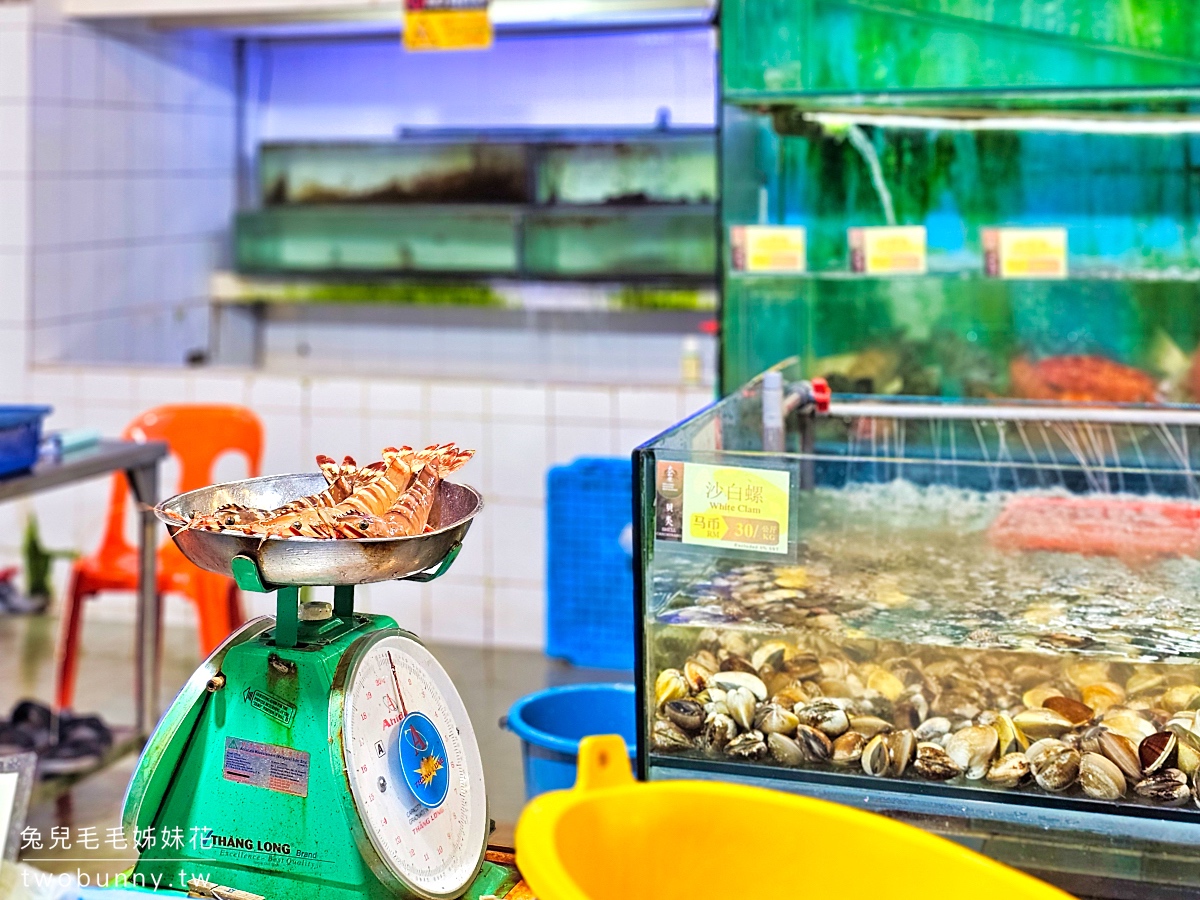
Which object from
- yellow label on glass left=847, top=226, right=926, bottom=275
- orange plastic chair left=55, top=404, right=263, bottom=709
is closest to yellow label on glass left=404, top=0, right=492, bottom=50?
orange plastic chair left=55, top=404, right=263, bottom=709

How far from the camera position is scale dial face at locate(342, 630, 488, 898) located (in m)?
1.46

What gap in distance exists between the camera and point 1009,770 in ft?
5.69

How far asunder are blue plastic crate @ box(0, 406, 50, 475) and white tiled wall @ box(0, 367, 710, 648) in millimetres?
1758

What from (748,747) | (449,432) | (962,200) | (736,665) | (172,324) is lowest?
(748,747)

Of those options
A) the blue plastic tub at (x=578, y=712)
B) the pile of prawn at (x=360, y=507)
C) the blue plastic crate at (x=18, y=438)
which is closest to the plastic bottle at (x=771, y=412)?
the blue plastic tub at (x=578, y=712)

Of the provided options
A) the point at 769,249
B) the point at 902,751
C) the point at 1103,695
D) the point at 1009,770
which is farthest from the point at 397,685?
the point at 769,249

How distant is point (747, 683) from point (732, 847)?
511 millimetres

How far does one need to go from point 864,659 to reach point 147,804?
87cm

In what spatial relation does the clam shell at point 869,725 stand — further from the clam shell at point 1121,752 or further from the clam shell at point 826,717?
A: the clam shell at point 1121,752

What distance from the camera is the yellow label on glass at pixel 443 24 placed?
4973 mm

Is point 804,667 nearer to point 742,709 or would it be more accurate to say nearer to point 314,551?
point 742,709

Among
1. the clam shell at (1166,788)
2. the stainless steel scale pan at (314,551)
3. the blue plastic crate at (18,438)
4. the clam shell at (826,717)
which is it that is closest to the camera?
the stainless steel scale pan at (314,551)

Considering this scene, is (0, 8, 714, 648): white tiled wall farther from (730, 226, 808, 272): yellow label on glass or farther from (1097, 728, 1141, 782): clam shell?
(1097, 728, 1141, 782): clam shell

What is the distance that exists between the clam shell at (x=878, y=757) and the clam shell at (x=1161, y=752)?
0.30m
